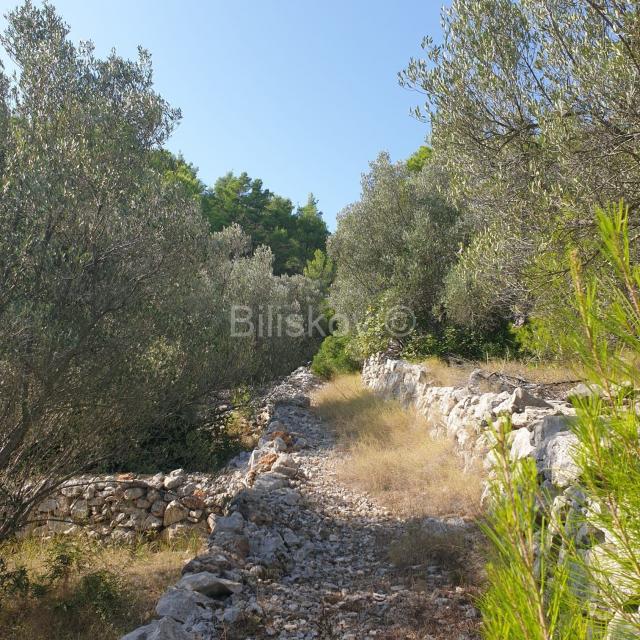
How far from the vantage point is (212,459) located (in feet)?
33.9

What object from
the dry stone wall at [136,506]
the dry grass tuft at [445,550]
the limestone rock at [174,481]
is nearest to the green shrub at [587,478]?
the dry grass tuft at [445,550]

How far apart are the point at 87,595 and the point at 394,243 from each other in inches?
558

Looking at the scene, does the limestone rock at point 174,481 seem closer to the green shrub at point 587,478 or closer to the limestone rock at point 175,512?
the limestone rock at point 175,512

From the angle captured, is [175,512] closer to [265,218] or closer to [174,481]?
[174,481]

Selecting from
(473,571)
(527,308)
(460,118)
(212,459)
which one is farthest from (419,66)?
(212,459)

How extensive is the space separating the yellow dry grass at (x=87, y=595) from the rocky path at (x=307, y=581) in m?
0.74

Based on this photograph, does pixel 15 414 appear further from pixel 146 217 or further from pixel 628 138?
pixel 628 138

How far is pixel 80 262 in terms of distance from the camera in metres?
5.30

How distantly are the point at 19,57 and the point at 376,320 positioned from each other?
11.7 metres

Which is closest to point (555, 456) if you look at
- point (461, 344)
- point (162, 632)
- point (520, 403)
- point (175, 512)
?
point (520, 403)

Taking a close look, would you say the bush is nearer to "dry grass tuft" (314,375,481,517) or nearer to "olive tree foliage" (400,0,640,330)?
"dry grass tuft" (314,375,481,517)

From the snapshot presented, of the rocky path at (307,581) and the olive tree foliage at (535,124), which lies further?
the olive tree foliage at (535,124)

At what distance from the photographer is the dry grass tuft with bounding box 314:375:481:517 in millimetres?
6233

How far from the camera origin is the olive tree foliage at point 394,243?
15.3 m
